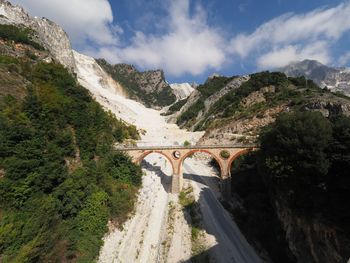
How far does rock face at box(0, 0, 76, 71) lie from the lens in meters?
77.2

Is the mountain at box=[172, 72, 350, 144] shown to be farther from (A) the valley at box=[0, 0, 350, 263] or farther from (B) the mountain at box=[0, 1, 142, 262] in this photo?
(B) the mountain at box=[0, 1, 142, 262]

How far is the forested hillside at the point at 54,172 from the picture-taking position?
2067cm

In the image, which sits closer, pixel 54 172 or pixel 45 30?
pixel 54 172

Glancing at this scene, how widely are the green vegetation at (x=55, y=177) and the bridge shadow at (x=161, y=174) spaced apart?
18.0 feet

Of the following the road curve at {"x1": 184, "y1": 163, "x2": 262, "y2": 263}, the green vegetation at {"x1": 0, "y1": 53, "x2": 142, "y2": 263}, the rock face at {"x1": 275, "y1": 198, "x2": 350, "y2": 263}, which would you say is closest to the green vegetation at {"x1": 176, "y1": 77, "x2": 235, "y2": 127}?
the road curve at {"x1": 184, "y1": 163, "x2": 262, "y2": 263}

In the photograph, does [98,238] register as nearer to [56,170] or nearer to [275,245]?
[56,170]

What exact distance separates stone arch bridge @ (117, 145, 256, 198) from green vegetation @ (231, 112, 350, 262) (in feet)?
32.3

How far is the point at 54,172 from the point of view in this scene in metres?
25.5

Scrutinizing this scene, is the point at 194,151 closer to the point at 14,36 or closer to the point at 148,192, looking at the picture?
the point at 148,192

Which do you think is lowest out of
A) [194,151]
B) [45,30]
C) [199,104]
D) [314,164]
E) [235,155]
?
[314,164]

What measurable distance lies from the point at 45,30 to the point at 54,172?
93.1 metres

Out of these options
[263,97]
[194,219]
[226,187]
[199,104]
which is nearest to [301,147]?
[194,219]

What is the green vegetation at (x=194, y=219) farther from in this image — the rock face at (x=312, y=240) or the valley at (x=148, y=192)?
the rock face at (x=312, y=240)

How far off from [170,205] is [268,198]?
14610mm
